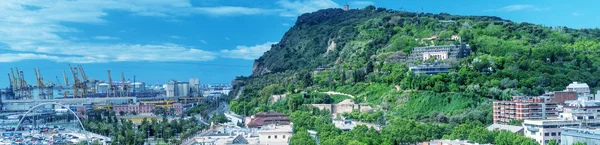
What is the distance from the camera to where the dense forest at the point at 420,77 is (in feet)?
73.4

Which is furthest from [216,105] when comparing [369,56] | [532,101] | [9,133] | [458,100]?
[532,101]

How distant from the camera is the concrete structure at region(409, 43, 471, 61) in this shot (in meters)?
34.3

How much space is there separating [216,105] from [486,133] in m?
29.9

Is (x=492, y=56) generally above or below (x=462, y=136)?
above

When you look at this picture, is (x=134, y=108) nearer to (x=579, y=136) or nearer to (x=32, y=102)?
(x=32, y=102)

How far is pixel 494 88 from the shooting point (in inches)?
1076

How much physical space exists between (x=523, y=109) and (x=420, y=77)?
6539mm

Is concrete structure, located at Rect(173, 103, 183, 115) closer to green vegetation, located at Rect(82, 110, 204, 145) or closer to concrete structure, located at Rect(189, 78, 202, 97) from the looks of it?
concrete structure, located at Rect(189, 78, 202, 97)

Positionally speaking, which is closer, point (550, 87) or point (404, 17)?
point (550, 87)

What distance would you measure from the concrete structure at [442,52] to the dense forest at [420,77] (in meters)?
0.71

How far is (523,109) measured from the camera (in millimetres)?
23531

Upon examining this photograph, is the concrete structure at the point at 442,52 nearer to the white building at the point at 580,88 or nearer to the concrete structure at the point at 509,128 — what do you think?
the white building at the point at 580,88

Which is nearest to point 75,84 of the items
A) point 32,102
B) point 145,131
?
point 32,102

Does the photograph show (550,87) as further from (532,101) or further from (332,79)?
(332,79)
